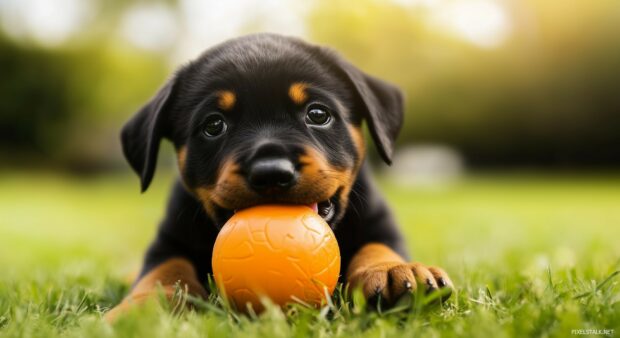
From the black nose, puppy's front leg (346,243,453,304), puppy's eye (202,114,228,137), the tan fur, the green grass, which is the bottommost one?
the green grass

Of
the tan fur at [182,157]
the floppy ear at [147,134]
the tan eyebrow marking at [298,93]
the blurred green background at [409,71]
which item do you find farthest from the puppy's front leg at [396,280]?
the blurred green background at [409,71]

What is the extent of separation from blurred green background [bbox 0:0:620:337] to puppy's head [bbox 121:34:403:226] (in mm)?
647

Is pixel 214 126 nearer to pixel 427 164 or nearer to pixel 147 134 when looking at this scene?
pixel 147 134

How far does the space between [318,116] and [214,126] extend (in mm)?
440

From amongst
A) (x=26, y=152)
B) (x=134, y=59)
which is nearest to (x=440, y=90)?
(x=134, y=59)

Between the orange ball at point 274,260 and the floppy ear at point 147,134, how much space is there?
0.87 m

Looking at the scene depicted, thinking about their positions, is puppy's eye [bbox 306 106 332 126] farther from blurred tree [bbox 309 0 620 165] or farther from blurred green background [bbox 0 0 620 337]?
blurred tree [bbox 309 0 620 165]

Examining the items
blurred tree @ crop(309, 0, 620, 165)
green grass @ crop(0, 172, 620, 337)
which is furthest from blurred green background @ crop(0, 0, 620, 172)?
green grass @ crop(0, 172, 620, 337)

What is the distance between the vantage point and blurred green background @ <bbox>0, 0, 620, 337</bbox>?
2803 millimetres

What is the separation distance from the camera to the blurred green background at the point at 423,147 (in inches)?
110

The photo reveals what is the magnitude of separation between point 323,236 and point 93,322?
0.79 meters

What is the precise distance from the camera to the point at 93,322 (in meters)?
2.05

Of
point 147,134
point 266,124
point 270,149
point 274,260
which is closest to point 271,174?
point 270,149

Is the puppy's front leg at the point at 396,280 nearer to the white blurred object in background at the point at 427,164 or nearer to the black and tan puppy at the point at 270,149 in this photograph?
the black and tan puppy at the point at 270,149
